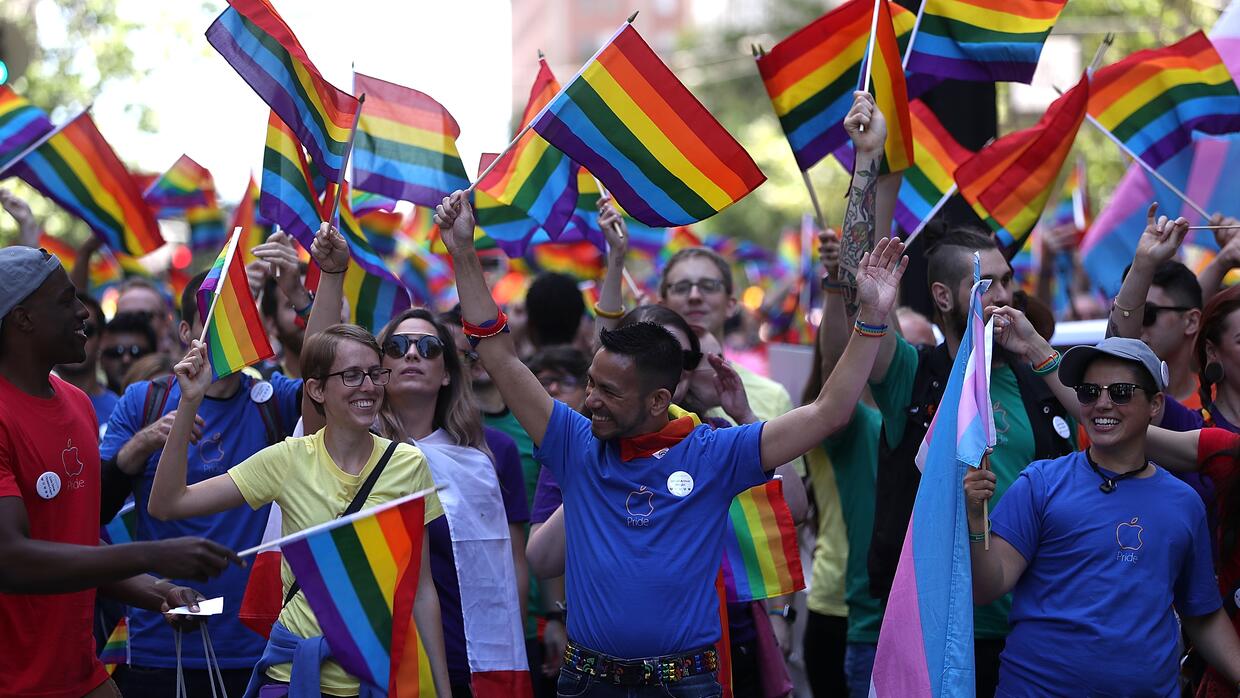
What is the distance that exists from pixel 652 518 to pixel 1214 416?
2.16 m

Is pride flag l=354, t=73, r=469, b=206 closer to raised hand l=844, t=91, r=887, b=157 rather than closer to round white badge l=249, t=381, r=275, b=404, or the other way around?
round white badge l=249, t=381, r=275, b=404

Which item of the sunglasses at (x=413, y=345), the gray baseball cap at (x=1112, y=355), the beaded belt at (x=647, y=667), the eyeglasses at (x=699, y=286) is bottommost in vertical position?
the beaded belt at (x=647, y=667)

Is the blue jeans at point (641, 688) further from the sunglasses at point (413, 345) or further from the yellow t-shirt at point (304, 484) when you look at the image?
the sunglasses at point (413, 345)

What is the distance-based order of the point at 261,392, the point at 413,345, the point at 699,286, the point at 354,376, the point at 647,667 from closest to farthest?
the point at 647,667, the point at 354,376, the point at 413,345, the point at 261,392, the point at 699,286

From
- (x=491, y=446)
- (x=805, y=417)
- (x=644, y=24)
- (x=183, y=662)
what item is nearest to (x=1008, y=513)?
(x=805, y=417)

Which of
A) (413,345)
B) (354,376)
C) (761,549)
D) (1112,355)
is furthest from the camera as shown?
(413,345)

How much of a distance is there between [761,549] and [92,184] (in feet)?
15.0

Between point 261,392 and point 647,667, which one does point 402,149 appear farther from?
point 647,667

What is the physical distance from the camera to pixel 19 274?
12.9 feet

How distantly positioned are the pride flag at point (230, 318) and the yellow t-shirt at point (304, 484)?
430mm

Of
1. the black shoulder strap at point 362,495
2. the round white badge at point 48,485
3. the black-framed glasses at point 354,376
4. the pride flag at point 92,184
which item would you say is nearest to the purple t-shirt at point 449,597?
the black shoulder strap at point 362,495

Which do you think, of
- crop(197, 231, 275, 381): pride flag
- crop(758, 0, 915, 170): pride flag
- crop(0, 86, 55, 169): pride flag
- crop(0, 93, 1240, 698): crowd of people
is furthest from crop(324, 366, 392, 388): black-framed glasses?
crop(0, 86, 55, 169): pride flag

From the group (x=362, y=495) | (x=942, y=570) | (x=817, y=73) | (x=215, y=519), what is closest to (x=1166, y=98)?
(x=817, y=73)

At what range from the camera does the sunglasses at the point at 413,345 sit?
199 inches
